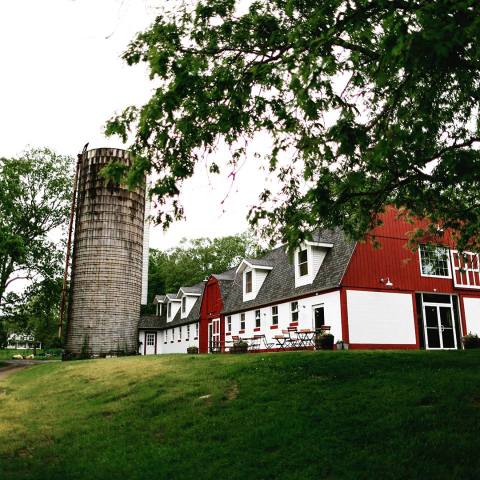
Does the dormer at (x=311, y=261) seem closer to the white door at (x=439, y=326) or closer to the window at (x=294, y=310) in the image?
the window at (x=294, y=310)

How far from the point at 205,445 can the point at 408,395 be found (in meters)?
4.04

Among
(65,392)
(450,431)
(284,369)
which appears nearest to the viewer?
(450,431)

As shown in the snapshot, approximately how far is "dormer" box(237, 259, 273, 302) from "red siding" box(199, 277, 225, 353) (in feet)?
13.3

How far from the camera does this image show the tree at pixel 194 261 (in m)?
68.1

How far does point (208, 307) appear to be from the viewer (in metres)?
38.0

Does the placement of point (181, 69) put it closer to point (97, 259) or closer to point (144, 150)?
point (144, 150)

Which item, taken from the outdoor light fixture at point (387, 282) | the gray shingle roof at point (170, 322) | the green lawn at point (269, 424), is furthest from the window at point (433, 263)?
the gray shingle roof at point (170, 322)

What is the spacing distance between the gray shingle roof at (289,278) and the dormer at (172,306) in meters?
12.2

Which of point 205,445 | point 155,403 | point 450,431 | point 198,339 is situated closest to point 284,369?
point 155,403

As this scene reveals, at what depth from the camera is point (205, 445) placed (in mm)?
8422

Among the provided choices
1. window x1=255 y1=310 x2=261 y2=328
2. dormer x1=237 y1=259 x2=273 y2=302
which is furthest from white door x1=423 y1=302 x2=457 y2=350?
dormer x1=237 y1=259 x2=273 y2=302

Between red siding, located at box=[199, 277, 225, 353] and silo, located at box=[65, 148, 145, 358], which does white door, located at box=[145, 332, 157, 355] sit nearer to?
red siding, located at box=[199, 277, 225, 353]

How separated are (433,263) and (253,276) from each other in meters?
11.0

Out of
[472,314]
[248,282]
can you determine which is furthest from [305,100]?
[248,282]
